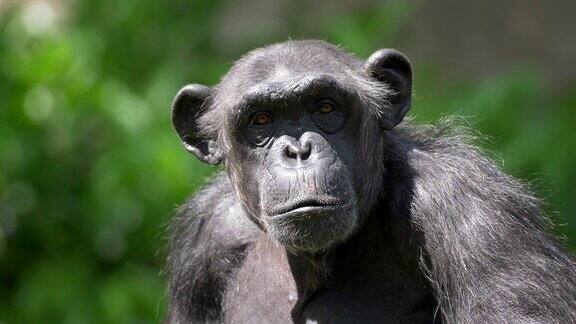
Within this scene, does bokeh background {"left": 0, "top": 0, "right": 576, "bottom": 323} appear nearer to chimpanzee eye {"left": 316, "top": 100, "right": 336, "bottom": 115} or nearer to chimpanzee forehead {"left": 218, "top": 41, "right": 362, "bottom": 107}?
chimpanzee forehead {"left": 218, "top": 41, "right": 362, "bottom": 107}

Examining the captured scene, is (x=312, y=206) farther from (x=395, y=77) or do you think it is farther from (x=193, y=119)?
(x=193, y=119)

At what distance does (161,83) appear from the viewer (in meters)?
10.8

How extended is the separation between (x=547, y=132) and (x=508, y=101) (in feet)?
1.70

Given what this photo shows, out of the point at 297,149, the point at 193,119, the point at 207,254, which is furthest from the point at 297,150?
the point at 207,254

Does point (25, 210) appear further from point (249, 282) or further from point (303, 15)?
point (249, 282)

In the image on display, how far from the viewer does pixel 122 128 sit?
1062 cm

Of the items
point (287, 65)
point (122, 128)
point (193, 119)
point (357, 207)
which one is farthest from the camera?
point (122, 128)

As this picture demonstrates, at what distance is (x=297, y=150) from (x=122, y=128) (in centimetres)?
514

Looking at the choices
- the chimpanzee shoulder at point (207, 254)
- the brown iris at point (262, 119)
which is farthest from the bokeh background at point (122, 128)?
the brown iris at point (262, 119)

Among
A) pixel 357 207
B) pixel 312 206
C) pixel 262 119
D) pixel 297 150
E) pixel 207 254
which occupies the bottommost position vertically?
pixel 207 254

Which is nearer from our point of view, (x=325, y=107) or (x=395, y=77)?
(x=325, y=107)

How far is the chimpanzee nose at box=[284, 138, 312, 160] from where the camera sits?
5.73 m

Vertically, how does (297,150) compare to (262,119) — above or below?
below

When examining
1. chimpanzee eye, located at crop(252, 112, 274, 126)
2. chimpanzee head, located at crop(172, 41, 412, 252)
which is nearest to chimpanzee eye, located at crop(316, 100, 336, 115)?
chimpanzee head, located at crop(172, 41, 412, 252)
